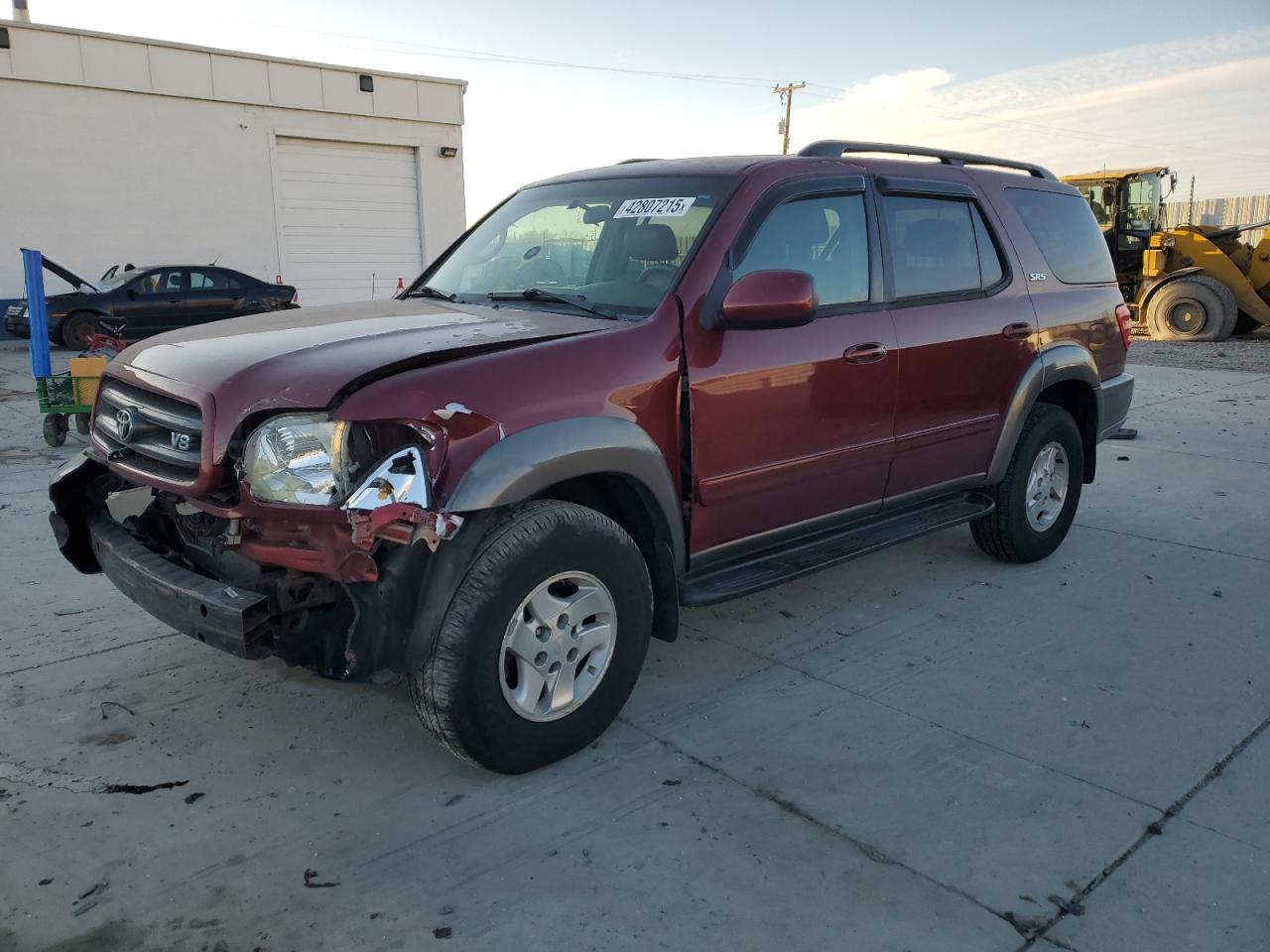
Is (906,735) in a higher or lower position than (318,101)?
lower

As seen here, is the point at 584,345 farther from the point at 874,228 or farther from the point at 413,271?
the point at 413,271

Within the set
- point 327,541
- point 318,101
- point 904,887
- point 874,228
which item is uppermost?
point 318,101

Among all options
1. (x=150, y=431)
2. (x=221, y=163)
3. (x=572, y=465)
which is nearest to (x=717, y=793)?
(x=572, y=465)

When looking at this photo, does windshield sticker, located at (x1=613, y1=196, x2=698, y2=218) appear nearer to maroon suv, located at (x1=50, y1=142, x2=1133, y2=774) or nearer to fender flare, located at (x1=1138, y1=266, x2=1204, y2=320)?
maroon suv, located at (x1=50, y1=142, x2=1133, y2=774)

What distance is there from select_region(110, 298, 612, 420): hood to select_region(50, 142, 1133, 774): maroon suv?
2 centimetres

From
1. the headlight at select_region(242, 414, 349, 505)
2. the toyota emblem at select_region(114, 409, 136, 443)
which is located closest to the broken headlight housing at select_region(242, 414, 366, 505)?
the headlight at select_region(242, 414, 349, 505)

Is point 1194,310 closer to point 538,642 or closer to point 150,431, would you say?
point 538,642

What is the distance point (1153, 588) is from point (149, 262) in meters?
20.3

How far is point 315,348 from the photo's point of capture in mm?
2965

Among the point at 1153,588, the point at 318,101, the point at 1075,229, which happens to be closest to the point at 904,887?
the point at 1153,588

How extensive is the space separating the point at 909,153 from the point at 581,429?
97.6 inches

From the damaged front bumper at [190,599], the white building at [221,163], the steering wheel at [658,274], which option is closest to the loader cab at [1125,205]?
the white building at [221,163]

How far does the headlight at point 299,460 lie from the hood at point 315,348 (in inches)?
2.6

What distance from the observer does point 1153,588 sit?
4766 millimetres
